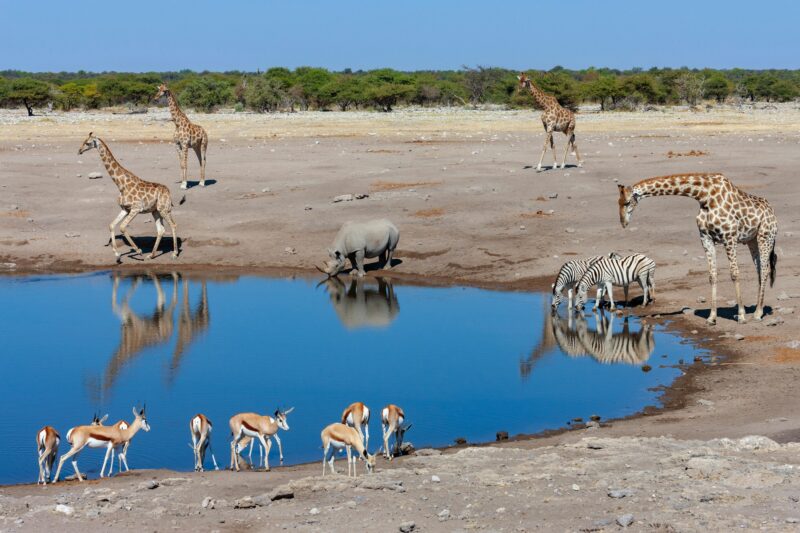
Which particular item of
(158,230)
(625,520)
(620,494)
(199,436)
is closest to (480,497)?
(620,494)

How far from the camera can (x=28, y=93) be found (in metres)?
64.1

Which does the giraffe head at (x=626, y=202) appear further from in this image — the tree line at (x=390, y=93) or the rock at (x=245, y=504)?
the tree line at (x=390, y=93)

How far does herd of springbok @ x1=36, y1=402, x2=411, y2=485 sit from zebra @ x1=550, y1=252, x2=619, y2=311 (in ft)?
26.4

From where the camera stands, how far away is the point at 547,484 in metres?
10.4

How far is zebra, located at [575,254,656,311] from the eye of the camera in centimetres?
1986

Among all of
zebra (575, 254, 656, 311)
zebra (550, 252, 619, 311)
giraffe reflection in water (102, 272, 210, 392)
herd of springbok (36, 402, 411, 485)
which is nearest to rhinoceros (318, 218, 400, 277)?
giraffe reflection in water (102, 272, 210, 392)

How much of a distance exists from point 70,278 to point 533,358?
36.1ft

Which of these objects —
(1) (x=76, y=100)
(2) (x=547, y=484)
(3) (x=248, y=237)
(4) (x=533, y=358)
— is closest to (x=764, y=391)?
(4) (x=533, y=358)

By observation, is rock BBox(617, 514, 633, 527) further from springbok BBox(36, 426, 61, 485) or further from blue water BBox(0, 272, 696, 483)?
springbok BBox(36, 426, 61, 485)

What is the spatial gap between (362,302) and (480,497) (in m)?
12.0

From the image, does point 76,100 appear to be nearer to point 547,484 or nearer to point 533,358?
point 533,358

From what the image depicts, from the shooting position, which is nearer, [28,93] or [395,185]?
[395,185]

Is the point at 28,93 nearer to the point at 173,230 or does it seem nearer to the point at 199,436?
the point at 173,230

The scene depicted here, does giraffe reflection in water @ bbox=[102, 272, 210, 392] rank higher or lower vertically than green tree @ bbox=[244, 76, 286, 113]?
lower
